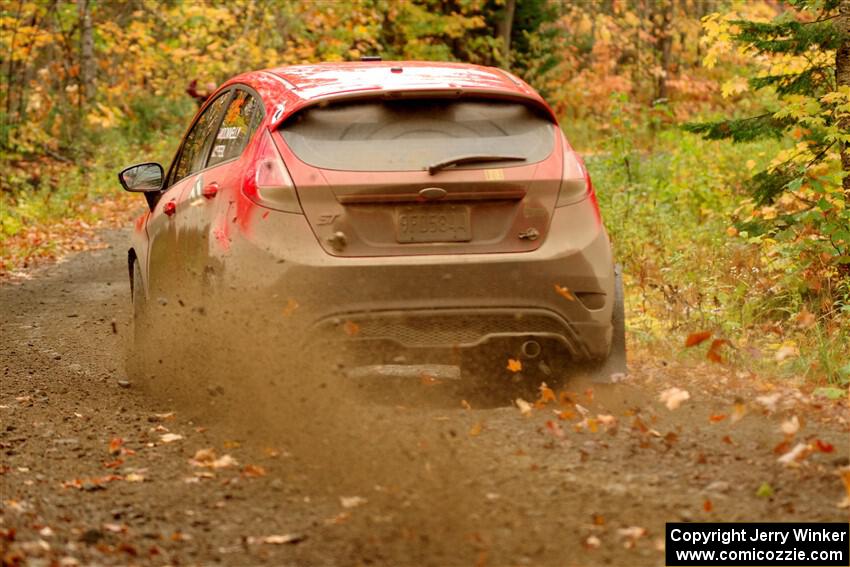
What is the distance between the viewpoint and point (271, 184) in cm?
559

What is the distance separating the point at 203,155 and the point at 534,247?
229cm

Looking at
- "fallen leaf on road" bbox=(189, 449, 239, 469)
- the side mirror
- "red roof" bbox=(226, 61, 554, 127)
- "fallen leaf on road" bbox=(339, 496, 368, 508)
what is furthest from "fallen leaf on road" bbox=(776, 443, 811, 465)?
the side mirror

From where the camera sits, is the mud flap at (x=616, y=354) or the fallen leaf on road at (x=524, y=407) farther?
the mud flap at (x=616, y=354)

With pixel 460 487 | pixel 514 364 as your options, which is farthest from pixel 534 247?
pixel 460 487

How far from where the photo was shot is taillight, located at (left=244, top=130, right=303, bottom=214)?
219 inches

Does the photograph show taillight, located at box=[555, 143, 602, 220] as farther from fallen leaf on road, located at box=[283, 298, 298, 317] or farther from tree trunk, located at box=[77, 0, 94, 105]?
tree trunk, located at box=[77, 0, 94, 105]

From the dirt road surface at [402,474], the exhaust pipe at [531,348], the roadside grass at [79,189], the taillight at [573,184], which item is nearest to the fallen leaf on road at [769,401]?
the dirt road surface at [402,474]

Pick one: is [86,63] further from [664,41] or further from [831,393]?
[831,393]

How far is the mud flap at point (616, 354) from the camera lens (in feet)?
20.2

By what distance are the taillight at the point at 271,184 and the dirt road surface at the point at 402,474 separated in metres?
0.85

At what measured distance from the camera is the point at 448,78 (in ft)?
19.8

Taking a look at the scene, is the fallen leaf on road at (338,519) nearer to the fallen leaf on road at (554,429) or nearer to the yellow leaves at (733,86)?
the fallen leaf on road at (554,429)

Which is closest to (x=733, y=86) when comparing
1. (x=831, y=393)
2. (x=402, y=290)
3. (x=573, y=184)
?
(x=831, y=393)

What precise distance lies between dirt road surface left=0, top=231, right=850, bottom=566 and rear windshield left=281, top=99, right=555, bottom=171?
109cm
